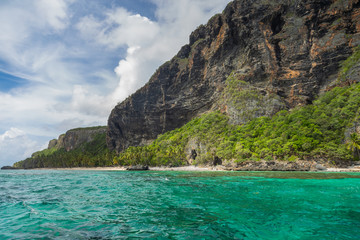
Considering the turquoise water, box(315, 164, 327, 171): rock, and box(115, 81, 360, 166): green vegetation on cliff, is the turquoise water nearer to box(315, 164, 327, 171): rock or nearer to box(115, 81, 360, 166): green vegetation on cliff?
box(315, 164, 327, 171): rock

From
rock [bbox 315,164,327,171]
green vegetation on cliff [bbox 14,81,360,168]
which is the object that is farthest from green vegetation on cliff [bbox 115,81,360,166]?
A: rock [bbox 315,164,327,171]

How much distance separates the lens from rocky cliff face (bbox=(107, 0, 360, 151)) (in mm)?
89875

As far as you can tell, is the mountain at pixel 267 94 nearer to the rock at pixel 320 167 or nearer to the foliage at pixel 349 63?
the foliage at pixel 349 63

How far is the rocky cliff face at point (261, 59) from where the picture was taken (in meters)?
89.9

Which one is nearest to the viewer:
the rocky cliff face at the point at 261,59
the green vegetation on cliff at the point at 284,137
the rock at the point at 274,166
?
the rock at the point at 274,166

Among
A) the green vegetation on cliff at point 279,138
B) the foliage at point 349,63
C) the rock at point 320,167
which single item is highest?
the foliage at point 349,63

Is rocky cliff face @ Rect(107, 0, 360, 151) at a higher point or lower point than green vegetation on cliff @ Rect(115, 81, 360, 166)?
higher

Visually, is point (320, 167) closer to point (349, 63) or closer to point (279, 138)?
point (279, 138)

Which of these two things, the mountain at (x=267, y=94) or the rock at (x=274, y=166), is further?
the mountain at (x=267, y=94)

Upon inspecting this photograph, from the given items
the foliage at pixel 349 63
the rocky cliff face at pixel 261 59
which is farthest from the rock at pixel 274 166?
the foliage at pixel 349 63

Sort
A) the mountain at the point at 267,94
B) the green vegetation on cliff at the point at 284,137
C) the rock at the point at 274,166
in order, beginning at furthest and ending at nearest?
the mountain at the point at 267,94, the green vegetation on cliff at the point at 284,137, the rock at the point at 274,166

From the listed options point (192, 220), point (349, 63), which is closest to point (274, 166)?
point (192, 220)

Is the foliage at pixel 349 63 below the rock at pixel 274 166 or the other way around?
the other way around

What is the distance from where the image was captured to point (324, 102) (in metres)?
76.8
